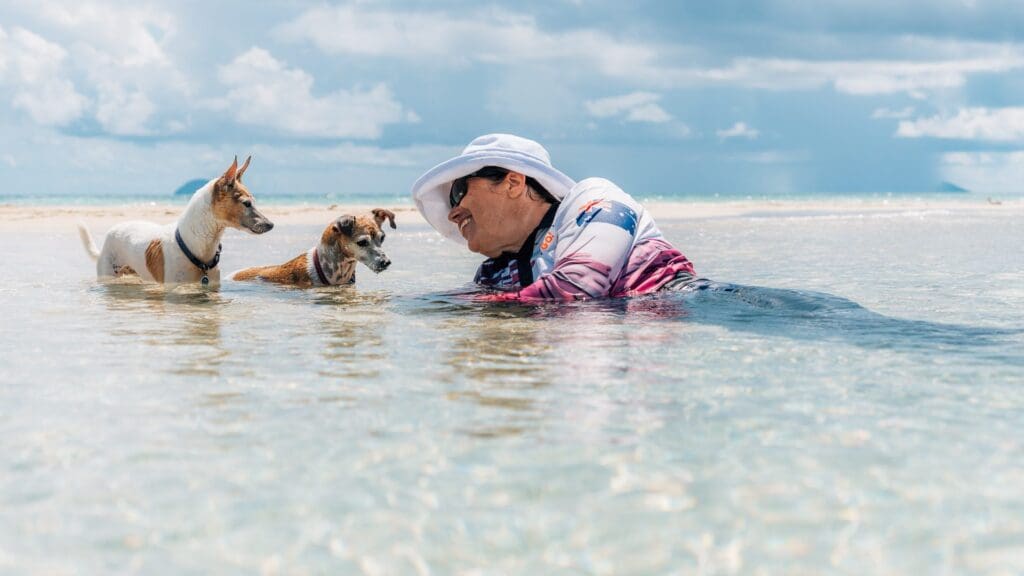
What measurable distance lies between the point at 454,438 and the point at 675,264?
12.0ft

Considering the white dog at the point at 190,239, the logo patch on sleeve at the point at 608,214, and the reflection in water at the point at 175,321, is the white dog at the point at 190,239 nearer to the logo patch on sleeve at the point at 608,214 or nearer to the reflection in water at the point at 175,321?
the reflection in water at the point at 175,321

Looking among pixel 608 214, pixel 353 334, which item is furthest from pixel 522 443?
pixel 608 214

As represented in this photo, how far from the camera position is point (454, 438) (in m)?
2.90

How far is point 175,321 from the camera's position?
19.6ft

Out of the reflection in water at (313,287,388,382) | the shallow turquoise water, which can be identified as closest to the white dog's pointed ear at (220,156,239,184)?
the reflection in water at (313,287,388,382)

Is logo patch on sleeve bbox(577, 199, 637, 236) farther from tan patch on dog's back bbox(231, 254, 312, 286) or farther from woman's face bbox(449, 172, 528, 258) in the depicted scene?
tan patch on dog's back bbox(231, 254, 312, 286)

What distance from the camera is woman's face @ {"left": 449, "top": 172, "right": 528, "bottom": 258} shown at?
6109mm

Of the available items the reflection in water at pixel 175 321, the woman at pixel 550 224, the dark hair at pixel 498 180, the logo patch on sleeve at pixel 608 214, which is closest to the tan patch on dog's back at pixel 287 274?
the reflection in water at pixel 175 321

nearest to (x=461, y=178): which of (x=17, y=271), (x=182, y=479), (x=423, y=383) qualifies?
(x=423, y=383)

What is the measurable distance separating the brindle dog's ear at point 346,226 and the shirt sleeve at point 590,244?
10.8 feet

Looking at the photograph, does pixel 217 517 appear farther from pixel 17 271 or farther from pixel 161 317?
pixel 17 271

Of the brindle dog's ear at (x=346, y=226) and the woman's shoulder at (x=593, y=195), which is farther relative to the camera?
the brindle dog's ear at (x=346, y=226)

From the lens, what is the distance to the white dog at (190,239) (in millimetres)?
8742

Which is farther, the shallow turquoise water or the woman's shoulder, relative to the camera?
the woman's shoulder
